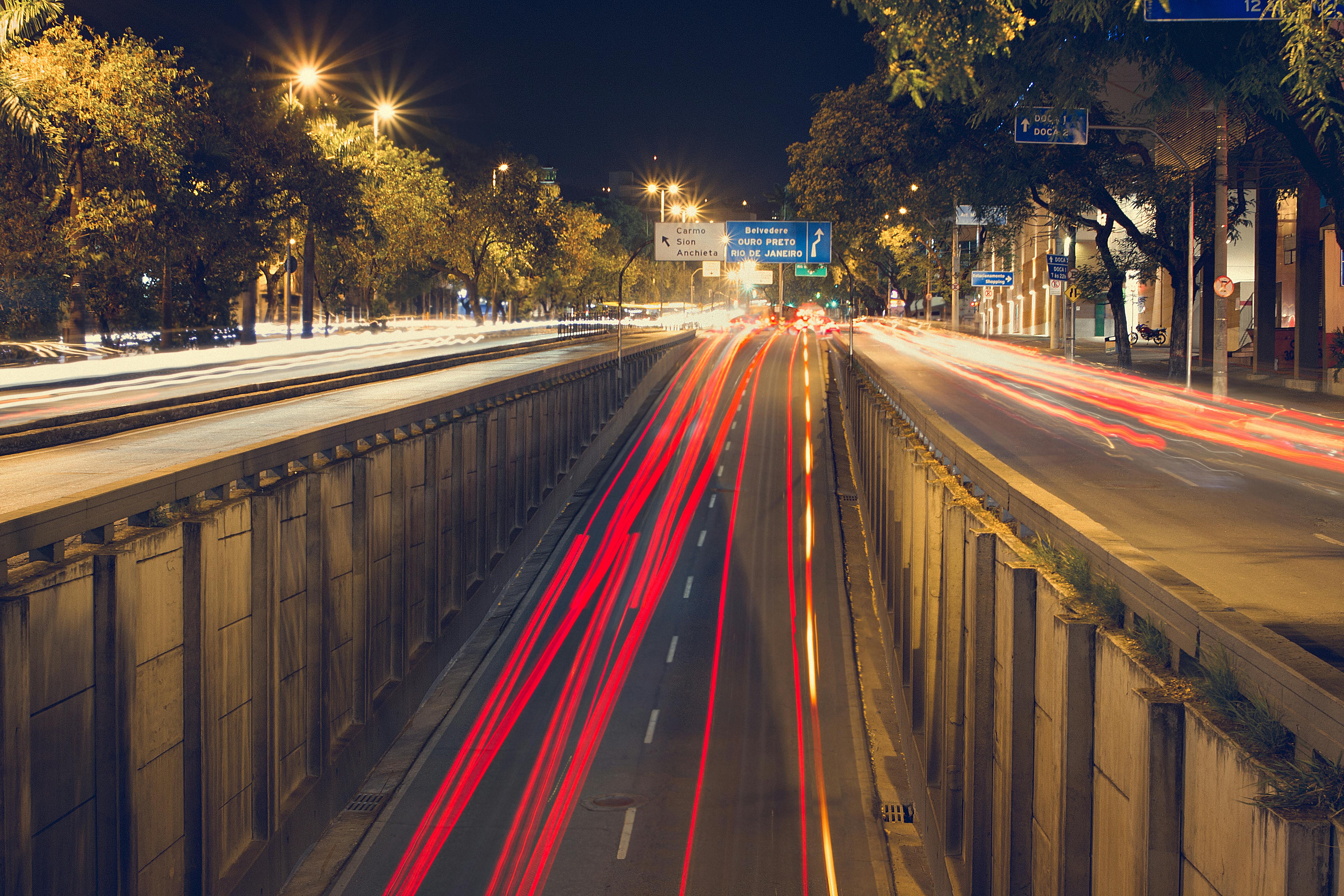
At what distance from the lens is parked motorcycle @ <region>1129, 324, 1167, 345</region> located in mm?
59469

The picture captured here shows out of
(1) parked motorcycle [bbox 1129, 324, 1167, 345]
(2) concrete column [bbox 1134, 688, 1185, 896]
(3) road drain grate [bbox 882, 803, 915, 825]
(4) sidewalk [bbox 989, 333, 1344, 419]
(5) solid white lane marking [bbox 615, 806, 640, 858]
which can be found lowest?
(5) solid white lane marking [bbox 615, 806, 640, 858]

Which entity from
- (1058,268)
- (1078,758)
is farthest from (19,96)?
(1058,268)

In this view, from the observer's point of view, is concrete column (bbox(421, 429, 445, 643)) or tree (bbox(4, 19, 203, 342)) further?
tree (bbox(4, 19, 203, 342))

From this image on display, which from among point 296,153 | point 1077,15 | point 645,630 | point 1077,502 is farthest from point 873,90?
point 296,153

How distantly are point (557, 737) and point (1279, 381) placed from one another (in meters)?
29.5

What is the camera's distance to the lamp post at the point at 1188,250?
31844mm

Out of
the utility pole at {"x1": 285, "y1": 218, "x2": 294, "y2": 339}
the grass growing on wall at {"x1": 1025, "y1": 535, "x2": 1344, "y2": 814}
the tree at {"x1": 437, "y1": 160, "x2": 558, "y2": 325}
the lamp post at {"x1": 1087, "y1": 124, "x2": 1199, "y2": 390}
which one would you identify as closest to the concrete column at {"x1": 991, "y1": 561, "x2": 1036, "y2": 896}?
the grass growing on wall at {"x1": 1025, "y1": 535, "x2": 1344, "y2": 814}

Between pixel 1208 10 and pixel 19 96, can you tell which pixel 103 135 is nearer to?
pixel 19 96

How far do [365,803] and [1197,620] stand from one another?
13.1 m

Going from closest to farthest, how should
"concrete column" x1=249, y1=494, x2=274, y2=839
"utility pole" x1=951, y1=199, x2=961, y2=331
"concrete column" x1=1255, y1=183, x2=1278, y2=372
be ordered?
1. "concrete column" x1=249, y1=494, x2=274, y2=839
2. "concrete column" x1=1255, y1=183, x2=1278, y2=372
3. "utility pole" x1=951, y1=199, x2=961, y2=331

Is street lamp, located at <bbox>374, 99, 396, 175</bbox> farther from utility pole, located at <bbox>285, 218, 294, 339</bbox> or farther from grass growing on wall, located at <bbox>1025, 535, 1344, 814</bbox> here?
grass growing on wall, located at <bbox>1025, 535, 1344, 814</bbox>

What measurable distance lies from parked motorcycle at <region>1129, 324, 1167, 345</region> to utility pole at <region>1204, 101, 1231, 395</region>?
28.9 m

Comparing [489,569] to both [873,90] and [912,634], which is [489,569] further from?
[873,90]

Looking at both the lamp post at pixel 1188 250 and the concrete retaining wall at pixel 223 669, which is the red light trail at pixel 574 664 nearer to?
the concrete retaining wall at pixel 223 669
